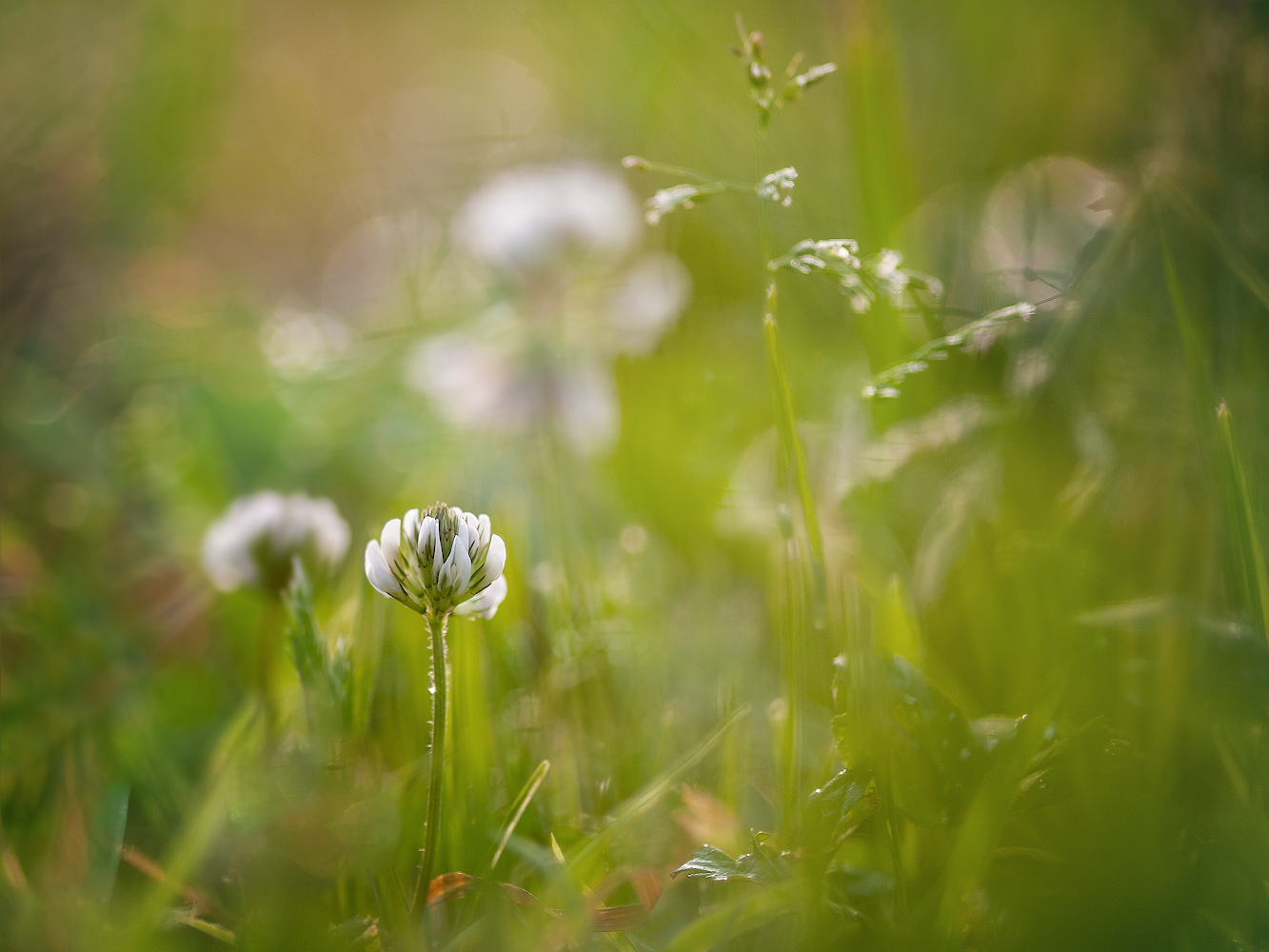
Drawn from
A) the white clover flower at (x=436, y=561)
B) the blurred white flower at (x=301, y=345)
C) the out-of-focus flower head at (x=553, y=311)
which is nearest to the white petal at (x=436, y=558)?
the white clover flower at (x=436, y=561)

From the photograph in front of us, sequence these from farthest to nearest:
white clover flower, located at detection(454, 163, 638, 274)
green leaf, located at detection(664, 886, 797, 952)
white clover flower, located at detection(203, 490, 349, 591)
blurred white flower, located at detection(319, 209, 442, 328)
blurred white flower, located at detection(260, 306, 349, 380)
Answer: blurred white flower, located at detection(319, 209, 442, 328) < blurred white flower, located at detection(260, 306, 349, 380) < white clover flower, located at detection(454, 163, 638, 274) < white clover flower, located at detection(203, 490, 349, 591) < green leaf, located at detection(664, 886, 797, 952)

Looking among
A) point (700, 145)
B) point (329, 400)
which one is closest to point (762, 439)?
point (700, 145)

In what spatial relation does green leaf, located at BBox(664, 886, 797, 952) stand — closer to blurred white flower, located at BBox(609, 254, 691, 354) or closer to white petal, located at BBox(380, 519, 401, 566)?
white petal, located at BBox(380, 519, 401, 566)

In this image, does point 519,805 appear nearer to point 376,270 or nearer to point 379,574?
point 379,574

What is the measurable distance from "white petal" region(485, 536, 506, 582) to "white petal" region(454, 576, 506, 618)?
0.05 ft

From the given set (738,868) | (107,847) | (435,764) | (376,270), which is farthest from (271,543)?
(376,270)

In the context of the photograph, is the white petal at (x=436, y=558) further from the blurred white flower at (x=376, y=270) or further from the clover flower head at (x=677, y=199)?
the blurred white flower at (x=376, y=270)

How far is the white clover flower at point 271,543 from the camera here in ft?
2.69

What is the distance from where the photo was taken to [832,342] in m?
1.06

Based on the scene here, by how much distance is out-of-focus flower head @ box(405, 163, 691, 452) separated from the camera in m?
1.24

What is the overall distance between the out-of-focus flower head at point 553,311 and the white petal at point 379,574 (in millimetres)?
748

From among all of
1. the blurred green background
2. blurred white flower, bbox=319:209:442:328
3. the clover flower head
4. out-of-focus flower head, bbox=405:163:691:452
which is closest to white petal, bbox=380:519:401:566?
the blurred green background

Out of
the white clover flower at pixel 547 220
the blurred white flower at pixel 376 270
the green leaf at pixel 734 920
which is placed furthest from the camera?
the blurred white flower at pixel 376 270

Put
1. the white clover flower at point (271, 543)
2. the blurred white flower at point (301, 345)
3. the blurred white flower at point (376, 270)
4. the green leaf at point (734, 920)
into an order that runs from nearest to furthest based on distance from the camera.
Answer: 1. the green leaf at point (734, 920)
2. the white clover flower at point (271, 543)
3. the blurred white flower at point (301, 345)
4. the blurred white flower at point (376, 270)
